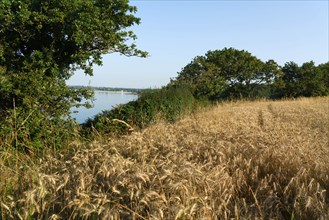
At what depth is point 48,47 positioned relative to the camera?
793 centimetres

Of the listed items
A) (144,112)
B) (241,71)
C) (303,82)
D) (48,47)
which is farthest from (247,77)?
(48,47)

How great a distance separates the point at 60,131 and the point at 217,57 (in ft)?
99.7

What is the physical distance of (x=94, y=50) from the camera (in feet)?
26.9

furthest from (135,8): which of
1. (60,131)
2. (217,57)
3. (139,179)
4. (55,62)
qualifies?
(217,57)

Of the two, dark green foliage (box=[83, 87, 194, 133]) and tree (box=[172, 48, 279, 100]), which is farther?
tree (box=[172, 48, 279, 100])

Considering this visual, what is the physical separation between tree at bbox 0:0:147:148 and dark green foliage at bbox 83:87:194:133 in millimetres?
1045

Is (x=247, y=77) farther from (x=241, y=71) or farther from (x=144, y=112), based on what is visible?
(x=144, y=112)

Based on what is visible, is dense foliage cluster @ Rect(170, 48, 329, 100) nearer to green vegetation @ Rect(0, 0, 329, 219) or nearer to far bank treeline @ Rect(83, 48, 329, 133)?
far bank treeline @ Rect(83, 48, 329, 133)

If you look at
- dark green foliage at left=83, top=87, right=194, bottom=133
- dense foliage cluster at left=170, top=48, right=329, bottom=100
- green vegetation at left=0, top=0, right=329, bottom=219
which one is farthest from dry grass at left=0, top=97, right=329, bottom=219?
dense foliage cluster at left=170, top=48, right=329, bottom=100

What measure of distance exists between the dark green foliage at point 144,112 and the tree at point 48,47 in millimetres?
1045

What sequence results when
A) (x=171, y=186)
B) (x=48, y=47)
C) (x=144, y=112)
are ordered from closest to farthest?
1. (x=171, y=186)
2. (x=48, y=47)
3. (x=144, y=112)

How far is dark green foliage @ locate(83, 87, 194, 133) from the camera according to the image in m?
8.43

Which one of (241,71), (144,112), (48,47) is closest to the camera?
(48,47)

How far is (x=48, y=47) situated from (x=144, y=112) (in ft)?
11.3
